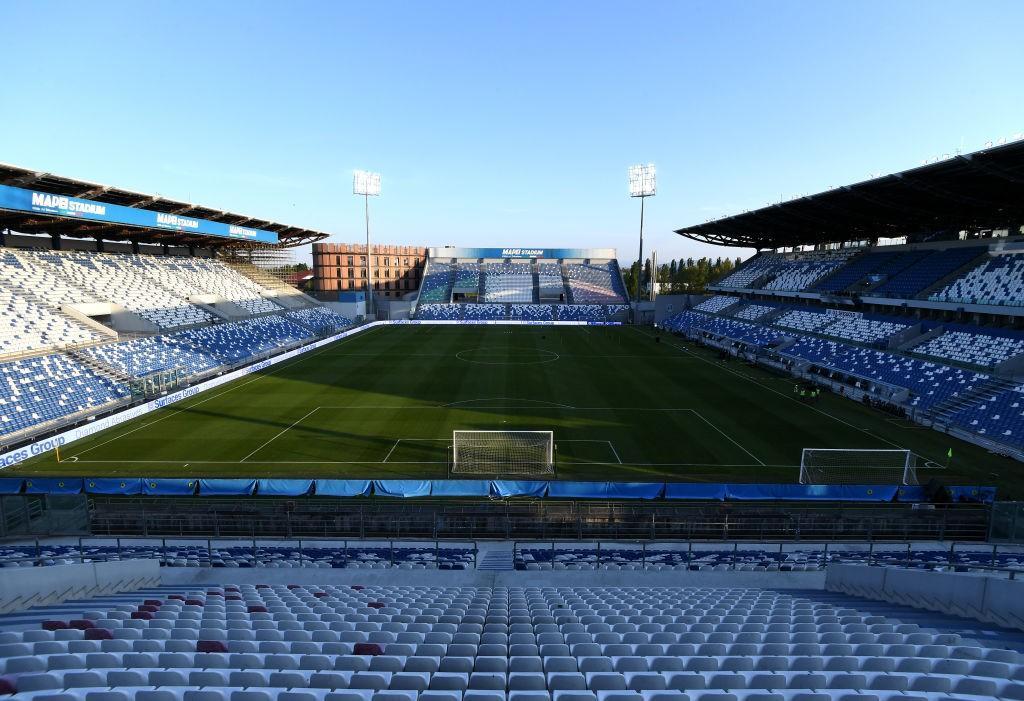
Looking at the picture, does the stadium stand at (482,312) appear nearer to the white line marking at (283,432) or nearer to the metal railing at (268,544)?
the white line marking at (283,432)

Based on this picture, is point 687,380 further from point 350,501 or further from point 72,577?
point 72,577

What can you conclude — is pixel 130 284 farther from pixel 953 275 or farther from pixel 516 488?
pixel 953 275

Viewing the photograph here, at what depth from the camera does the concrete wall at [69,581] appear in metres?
8.86

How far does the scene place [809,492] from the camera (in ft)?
61.8

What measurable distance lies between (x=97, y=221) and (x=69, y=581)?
39418 mm

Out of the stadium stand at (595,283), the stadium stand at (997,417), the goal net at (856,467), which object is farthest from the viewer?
the stadium stand at (595,283)

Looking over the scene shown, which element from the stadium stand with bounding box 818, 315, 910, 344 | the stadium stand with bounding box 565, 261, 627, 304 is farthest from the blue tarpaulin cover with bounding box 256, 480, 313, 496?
the stadium stand with bounding box 565, 261, 627, 304

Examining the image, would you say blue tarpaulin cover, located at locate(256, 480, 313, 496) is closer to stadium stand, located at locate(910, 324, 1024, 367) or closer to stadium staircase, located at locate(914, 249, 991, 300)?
stadium stand, located at locate(910, 324, 1024, 367)

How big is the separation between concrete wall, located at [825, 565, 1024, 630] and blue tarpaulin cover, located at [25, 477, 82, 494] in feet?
77.2

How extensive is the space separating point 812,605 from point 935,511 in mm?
9238

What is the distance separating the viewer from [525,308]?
8106 cm

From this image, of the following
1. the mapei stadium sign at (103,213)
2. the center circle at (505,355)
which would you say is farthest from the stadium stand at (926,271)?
the mapei stadium sign at (103,213)

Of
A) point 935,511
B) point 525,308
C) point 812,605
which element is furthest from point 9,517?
point 525,308

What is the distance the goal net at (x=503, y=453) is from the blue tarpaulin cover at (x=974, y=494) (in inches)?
557
